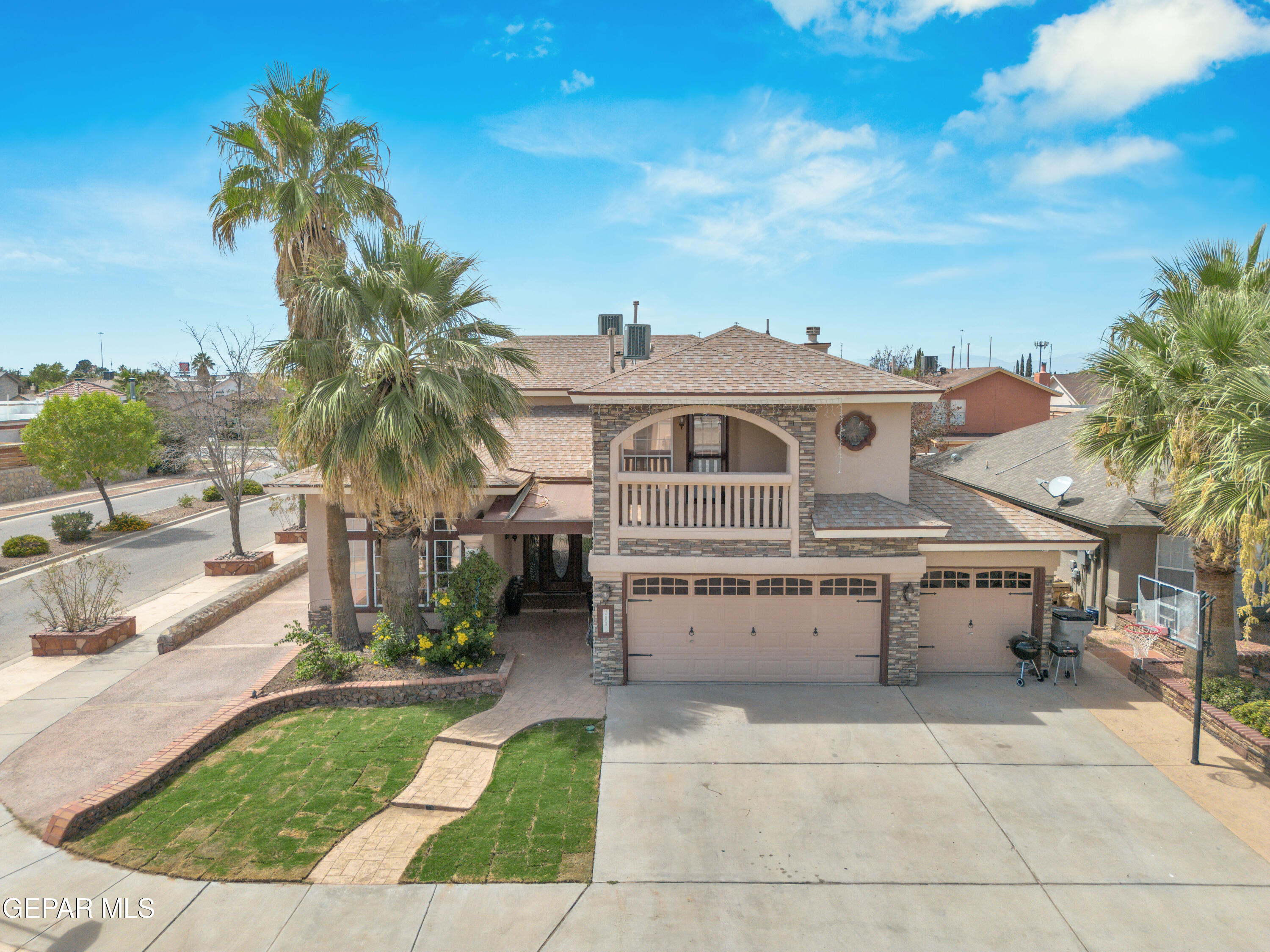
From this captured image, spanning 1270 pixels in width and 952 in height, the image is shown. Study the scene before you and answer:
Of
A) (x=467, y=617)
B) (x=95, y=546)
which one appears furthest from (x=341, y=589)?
(x=95, y=546)

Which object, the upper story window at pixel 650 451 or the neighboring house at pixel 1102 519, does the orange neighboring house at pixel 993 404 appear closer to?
the neighboring house at pixel 1102 519

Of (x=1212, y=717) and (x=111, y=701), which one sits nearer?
(x=1212, y=717)

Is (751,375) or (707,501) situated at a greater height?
(751,375)

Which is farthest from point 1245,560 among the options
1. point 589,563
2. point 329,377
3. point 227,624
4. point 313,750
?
point 227,624

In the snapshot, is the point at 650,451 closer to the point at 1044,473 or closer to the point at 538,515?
the point at 538,515

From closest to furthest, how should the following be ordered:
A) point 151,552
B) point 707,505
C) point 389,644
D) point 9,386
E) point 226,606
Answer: point 707,505 → point 389,644 → point 226,606 → point 151,552 → point 9,386

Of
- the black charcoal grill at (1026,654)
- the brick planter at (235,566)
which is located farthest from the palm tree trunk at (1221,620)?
the brick planter at (235,566)

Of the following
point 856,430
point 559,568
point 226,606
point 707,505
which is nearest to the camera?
point 707,505

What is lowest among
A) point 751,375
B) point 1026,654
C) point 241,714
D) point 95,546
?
point 241,714
